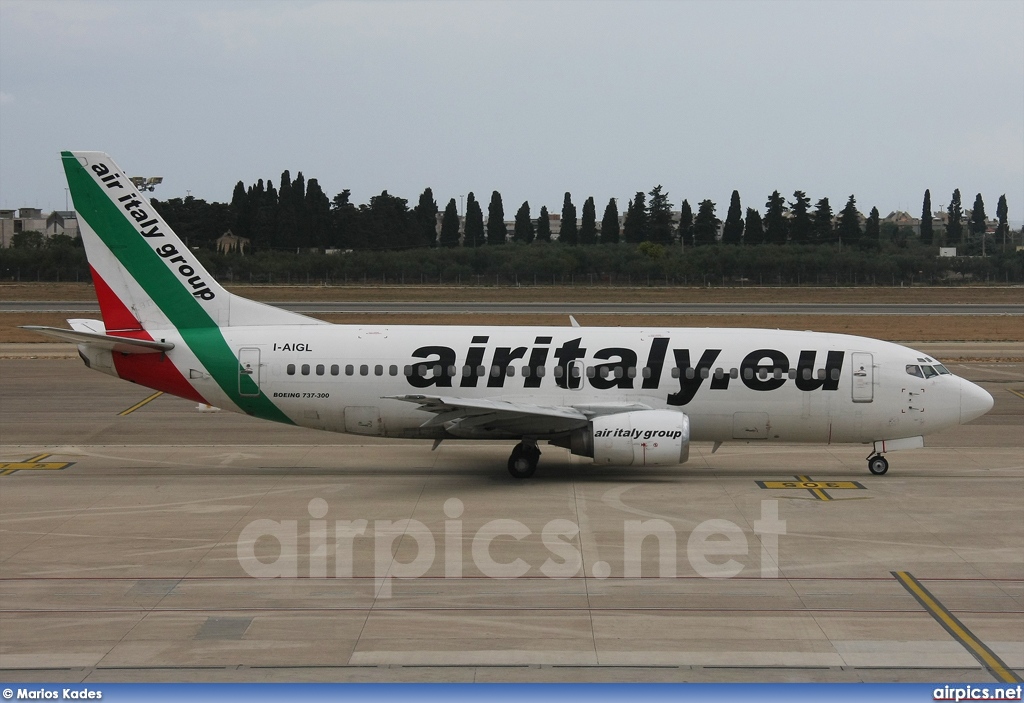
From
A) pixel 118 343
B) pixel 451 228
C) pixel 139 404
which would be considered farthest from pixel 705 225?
pixel 118 343

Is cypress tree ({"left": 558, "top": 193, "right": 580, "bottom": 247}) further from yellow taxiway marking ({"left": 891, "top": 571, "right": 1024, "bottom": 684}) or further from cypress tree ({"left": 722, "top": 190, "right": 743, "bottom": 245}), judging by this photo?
yellow taxiway marking ({"left": 891, "top": 571, "right": 1024, "bottom": 684})

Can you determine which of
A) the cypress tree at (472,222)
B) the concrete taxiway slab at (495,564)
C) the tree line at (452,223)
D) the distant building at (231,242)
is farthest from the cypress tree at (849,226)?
the concrete taxiway slab at (495,564)

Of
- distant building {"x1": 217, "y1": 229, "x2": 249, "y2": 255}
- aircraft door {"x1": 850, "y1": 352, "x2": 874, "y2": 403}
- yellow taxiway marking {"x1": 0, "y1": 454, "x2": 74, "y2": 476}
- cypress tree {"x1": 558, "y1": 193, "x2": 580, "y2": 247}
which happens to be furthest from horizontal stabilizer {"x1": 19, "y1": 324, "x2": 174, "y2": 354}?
cypress tree {"x1": 558, "y1": 193, "x2": 580, "y2": 247}

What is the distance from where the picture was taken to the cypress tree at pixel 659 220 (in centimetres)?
13500

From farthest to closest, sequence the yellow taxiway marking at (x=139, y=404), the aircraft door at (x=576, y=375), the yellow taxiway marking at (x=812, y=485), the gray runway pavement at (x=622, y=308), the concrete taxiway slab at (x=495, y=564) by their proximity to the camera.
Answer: the gray runway pavement at (x=622, y=308) < the yellow taxiway marking at (x=139, y=404) < the aircraft door at (x=576, y=375) < the yellow taxiway marking at (x=812, y=485) < the concrete taxiway slab at (x=495, y=564)

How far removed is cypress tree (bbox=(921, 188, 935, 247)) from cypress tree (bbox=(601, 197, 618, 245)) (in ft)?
145

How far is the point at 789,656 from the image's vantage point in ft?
45.4

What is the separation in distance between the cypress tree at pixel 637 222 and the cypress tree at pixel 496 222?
1704 centimetres

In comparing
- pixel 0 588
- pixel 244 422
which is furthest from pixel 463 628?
pixel 244 422

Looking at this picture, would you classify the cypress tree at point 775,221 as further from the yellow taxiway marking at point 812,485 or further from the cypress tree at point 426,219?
the yellow taxiway marking at point 812,485

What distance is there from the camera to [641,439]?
23781 mm

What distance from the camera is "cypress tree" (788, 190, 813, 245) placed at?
130625 mm

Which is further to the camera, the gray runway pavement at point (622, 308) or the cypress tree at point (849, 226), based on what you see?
the cypress tree at point (849, 226)

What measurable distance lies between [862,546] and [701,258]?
94096 mm
